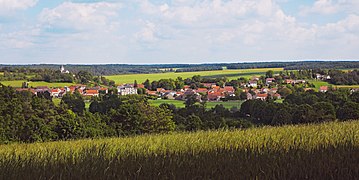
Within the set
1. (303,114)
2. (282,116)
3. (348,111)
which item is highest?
(348,111)

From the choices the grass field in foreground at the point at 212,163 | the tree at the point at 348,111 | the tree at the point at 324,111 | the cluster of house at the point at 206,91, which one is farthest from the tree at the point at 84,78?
the grass field in foreground at the point at 212,163

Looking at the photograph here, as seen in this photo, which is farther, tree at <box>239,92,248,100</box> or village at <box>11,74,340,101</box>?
tree at <box>239,92,248,100</box>

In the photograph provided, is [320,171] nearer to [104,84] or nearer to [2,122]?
[2,122]

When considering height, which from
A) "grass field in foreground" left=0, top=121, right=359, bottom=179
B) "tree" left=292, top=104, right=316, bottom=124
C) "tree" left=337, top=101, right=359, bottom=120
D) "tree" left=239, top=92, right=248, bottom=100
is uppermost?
"grass field in foreground" left=0, top=121, right=359, bottom=179

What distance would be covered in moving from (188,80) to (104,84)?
2070 cm

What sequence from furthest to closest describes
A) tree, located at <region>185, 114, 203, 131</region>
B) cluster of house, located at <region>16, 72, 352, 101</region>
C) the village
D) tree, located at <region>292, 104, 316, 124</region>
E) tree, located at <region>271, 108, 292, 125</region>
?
cluster of house, located at <region>16, 72, 352, 101</region>
the village
tree, located at <region>185, 114, 203, 131</region>
tree, located at <region>271, 108, 292, 125</region>
tree, located at <region>292, 104, 316, 124</region>

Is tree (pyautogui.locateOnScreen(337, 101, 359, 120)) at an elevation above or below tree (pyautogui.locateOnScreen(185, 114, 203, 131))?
above

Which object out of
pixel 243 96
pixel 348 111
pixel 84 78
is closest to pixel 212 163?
pixel 348 111

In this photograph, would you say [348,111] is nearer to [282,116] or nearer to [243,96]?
[282,116]

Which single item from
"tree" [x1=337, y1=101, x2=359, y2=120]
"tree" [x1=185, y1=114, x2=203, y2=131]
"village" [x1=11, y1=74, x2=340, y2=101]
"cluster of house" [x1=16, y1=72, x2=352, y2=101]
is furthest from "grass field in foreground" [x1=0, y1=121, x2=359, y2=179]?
"cluster of house" [x1=16, y1=72, x2=352, y2=101]

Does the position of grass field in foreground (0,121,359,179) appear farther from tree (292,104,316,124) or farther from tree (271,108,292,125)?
tree (271,108,292,125)

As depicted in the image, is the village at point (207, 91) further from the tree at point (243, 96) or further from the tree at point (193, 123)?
the tree at point (193, 123)

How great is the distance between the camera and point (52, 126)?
120 ft

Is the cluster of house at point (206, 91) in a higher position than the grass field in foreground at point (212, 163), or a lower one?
lower
